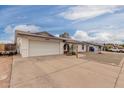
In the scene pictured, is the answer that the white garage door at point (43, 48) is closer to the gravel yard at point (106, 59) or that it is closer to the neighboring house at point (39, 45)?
the neighboring house at point (39, 45)

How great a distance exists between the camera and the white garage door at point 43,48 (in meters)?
12.3

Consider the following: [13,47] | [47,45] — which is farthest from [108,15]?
[13,47]

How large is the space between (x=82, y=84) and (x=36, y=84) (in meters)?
1.73

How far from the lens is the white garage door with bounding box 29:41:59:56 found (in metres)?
12.3

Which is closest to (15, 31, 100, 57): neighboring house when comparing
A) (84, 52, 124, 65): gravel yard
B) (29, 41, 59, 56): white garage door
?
(29, 41, 59, 56): white garage door

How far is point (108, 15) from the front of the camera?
10352mm

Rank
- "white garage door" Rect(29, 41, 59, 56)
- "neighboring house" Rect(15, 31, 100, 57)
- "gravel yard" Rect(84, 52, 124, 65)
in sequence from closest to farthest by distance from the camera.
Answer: "gravel yard" Rect(84, 52, 124, 65) < "neighboring house" Rect(15, 31, 100, 57) < "white garage door" Rect(29, 41, 59, 56)

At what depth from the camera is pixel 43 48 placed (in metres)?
13.5

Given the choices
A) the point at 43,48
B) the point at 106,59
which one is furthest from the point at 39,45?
the point at 106,59

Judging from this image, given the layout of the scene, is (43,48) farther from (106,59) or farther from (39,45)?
(106,59)

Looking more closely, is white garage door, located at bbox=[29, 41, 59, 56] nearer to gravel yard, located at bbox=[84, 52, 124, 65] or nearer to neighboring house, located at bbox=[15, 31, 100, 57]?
neighboring house, located at bbox=[15, 31, 100, 57]

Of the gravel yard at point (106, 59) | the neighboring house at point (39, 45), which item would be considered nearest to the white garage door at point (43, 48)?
the neighboring house at point (39, 45)
